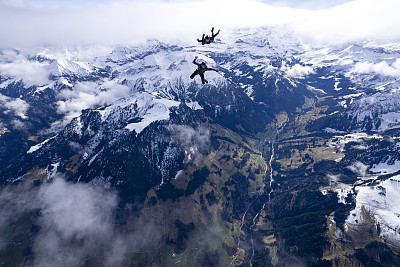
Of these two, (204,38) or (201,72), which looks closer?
(201,72)

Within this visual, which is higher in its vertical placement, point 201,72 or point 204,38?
point 204,38
